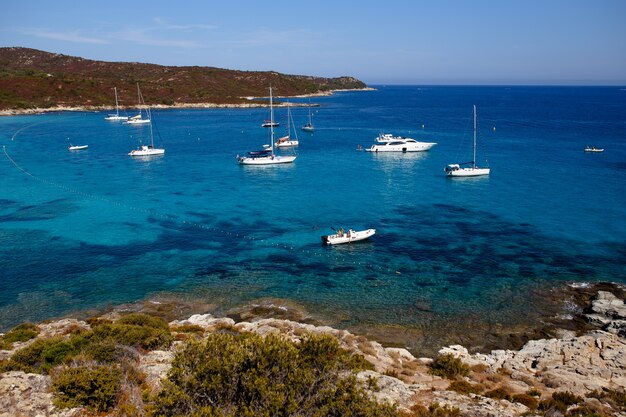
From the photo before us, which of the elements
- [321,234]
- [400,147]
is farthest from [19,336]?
[400,147]

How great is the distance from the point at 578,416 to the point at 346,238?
23.4 m

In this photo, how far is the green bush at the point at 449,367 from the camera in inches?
791

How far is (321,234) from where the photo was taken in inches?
1585

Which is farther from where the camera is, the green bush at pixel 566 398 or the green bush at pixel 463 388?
the green bush at pixel 463 388

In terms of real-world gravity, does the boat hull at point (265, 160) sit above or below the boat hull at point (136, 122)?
below

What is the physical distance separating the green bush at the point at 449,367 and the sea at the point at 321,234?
3.38 metres

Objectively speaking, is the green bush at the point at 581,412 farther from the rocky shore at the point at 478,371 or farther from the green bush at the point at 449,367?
the green bush at the point at 449,367

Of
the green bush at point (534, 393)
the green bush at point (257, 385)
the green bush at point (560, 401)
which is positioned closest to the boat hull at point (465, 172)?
the green bush at point (534, 393)

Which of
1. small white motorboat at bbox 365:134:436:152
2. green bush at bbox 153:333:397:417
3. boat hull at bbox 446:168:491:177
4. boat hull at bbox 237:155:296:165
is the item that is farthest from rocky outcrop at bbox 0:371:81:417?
small white motorboat at bbox 365:134:436:152

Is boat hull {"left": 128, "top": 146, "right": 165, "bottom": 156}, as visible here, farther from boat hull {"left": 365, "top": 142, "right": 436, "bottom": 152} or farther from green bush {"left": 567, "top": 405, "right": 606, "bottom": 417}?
green bush {"left": 567, "top": 405, "right": 606, "bottom": 417}

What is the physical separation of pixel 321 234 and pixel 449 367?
21158 millimetres

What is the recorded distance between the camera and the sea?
2867 centimetres

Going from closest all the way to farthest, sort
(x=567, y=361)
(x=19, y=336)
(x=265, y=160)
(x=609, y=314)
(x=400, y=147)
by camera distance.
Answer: (x=567, y=361)
(x=19, y=336)
(x=609, y=314)
(x=265, y=160)
(x=400, y=147)

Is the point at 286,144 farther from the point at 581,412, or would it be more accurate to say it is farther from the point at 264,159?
the point at 581,412
